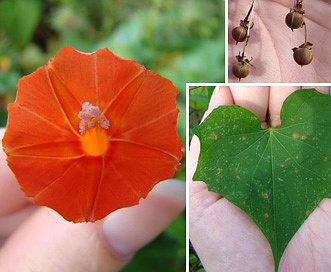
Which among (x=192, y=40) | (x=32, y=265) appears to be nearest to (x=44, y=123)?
(x=32, y=265)

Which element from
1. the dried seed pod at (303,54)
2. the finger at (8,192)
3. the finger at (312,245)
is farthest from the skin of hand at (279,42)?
the finger at (8,192)

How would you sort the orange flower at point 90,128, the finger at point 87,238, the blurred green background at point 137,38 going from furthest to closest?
the blurred green background at point 137,38, the finger at point 87,238, the orange flower at point 90,128

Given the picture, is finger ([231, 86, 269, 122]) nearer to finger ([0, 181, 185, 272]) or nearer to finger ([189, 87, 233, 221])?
finger ([189, 87, 233, 221])

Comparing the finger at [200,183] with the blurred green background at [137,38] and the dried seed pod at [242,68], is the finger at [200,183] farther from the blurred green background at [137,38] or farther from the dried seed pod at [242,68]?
the blurred green background at [137,38]

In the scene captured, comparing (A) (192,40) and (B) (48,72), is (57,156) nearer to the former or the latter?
(B) (48,72)

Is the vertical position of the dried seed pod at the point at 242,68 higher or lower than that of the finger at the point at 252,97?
higher

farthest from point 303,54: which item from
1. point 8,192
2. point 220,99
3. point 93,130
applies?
point 8,192

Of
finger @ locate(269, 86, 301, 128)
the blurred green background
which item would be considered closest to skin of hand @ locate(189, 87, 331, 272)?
finger @ locate(269, 86, 301, 128)
